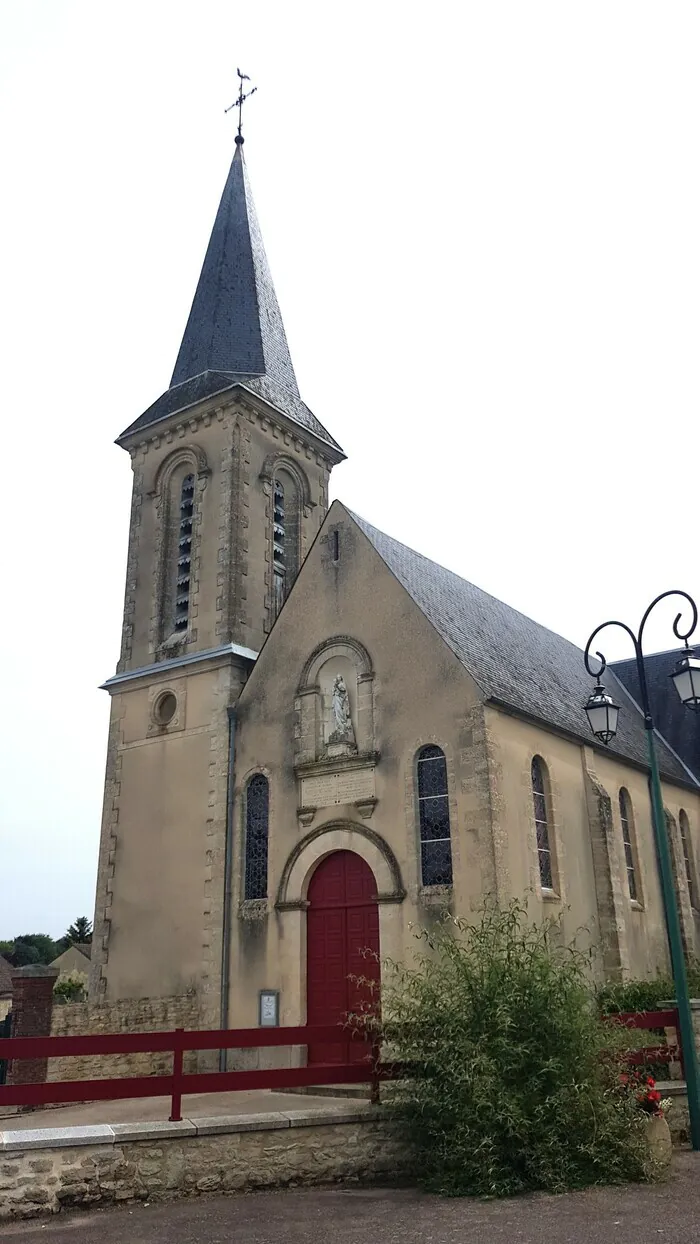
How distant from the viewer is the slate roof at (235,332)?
2167cm

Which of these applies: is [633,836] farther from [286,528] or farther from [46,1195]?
[46,1195]

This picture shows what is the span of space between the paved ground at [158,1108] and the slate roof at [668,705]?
13.6m

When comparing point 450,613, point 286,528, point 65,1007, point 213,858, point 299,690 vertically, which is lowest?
point 65,1007

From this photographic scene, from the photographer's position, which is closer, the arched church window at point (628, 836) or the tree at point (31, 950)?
the arched church window at point (628, 836)

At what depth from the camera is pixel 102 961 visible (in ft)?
59.1

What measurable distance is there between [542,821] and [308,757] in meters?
4.04

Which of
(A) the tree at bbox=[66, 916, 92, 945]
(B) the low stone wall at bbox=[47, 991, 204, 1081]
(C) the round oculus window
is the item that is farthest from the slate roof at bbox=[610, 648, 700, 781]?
(A) the tree at bbox=[66, 916, 92, 945]

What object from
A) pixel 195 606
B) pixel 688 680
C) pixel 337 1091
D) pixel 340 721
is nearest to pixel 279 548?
pixel 195 606

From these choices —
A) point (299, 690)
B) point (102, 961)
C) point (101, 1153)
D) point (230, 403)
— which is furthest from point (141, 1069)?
point (230, 403)

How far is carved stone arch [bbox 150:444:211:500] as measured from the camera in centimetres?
2056

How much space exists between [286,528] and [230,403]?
2.93 meters

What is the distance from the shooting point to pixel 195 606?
64.0ft

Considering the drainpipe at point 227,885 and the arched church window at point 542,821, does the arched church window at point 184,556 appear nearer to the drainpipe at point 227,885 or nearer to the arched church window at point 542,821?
the drainpipe at point 227,885

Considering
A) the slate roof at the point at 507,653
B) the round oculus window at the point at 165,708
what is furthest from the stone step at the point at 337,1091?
the round oculus window at the point at 165,708
